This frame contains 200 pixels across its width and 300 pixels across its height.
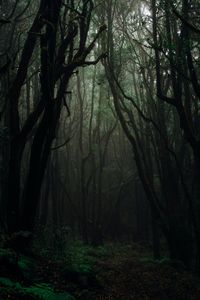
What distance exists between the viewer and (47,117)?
1004cm

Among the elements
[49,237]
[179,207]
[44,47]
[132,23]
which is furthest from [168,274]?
[132,23]

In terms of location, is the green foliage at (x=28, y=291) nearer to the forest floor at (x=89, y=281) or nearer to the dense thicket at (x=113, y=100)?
the forest floor at (x=89, y=281)

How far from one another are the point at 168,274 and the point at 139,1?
1195 cm

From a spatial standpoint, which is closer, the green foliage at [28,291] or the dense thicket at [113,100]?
the green foliage at [28,291]

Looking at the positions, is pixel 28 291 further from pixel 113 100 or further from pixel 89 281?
pixel 113 100

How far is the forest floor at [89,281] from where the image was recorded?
253 inches

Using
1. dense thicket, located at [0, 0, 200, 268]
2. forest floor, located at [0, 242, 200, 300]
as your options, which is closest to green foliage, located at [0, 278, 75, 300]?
forest floor, located at [0, 242, 200, 300]

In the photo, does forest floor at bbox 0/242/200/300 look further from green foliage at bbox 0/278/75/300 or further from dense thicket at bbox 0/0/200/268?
dense thicket at bbox 0/0/200/268

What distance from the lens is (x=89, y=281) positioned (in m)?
9.77

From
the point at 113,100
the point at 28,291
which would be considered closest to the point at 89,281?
the point at 28,291

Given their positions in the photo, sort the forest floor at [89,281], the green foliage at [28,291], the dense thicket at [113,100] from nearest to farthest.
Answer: the green foliage at [28,291], the forest floor at [89,281], the dense thicket at [113,100]

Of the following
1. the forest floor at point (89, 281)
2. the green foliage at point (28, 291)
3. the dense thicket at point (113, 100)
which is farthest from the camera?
the dense thicket at point (113, 100)

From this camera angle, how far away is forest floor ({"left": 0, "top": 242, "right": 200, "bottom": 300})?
6.43 metres

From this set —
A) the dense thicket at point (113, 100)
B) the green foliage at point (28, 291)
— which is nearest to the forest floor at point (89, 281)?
the green foliage at point (28, 291)
